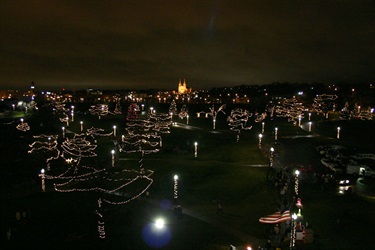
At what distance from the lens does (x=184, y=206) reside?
25516 mm

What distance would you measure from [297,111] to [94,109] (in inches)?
1847

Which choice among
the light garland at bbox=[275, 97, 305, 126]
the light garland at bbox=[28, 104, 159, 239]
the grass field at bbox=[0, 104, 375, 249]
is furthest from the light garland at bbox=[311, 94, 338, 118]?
the light garland at bbox=[28, 104, 159, 239]

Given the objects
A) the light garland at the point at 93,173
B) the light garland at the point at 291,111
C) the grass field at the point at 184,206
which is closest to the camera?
the grass field at the point at 184,206

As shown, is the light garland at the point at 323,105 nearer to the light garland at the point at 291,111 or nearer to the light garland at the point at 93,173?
the light garland at the point at 291,111

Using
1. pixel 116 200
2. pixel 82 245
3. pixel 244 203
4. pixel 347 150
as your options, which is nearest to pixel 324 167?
pixel 347 150

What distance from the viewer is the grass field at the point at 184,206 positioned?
1983cm

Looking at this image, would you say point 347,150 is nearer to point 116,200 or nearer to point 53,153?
point 116,200

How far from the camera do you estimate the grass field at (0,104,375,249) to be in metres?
19.8

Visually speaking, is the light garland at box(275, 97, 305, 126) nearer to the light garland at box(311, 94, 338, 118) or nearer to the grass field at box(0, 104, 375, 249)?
the light garland at box(311, 94, 338, 118)

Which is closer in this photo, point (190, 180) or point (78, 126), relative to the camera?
point (190, 180)

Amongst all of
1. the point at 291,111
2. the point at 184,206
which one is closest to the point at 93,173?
the point at 184,206

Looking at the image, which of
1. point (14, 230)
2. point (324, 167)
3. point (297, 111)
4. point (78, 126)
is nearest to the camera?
point (14, 230)

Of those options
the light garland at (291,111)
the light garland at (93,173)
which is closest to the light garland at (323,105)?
the light garland at (291,111)

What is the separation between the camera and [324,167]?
35.9m
